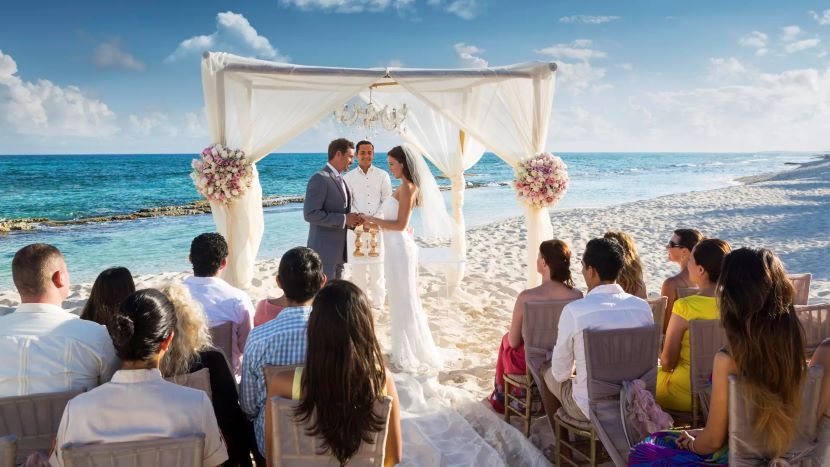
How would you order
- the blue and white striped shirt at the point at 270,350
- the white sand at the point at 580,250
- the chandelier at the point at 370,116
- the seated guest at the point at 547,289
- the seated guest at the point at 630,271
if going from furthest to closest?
1. the chandelier at the point at 370,116
2. the white sand at the point at 580,250
3. the seated guest at the point at 630,271
4. the seated guest at the point at 547,289
5. the blue and white striped shirt at the point at 270,350

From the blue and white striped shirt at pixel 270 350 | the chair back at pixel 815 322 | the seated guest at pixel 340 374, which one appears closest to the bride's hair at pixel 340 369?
the seated guest at pixel 340 374

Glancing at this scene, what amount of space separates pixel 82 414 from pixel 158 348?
0.29 m

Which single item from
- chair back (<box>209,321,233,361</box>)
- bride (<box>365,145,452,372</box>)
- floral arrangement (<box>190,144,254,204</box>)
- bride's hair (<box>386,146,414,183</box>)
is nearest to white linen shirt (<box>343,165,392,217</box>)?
bride (<box>365,145,452,372</box>)

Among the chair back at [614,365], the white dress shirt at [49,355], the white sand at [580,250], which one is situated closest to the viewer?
the white dress shirt at [49,355]

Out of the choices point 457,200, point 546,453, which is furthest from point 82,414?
point 457,200

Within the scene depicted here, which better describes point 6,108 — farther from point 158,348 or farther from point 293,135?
point 158,348

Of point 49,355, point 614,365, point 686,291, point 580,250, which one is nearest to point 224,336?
point 49,355

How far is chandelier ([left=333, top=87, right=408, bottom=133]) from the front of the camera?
668 centimetres

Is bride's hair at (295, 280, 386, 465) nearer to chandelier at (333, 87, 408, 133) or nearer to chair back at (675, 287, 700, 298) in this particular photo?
chair back at (675, 287, 700, 298)

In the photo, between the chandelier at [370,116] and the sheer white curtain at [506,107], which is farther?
the chandelier at [370,116]

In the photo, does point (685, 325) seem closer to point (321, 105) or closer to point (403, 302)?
point (403, 302)

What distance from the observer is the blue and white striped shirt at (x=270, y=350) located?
8.75ft

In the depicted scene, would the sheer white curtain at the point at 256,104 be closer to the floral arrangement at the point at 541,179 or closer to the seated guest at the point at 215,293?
the floral arrangement at the point at 541,179

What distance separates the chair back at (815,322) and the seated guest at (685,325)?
1.87 feet
